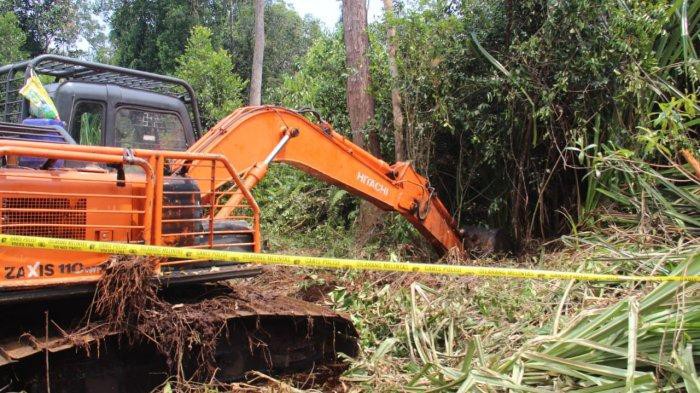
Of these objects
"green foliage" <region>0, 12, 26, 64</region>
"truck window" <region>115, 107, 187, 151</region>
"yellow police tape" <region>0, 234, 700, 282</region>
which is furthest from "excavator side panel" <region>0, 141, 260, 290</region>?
"green foliage" <region>0, 12, 26, 64</region>

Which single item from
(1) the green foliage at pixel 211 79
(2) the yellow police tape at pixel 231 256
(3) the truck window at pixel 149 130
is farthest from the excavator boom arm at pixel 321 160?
(1) the green foliage at pixel 211 79

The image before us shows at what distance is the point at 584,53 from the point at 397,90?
93.2 inches

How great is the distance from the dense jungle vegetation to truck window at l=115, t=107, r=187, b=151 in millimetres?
2185

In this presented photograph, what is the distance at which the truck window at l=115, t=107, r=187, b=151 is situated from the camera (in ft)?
16.7

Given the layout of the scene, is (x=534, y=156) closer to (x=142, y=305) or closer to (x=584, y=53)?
(x=584, y=53)

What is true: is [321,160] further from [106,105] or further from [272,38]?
[272,38]

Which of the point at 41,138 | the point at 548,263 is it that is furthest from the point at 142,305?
the point at 548,263

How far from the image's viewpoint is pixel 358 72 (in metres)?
8.91

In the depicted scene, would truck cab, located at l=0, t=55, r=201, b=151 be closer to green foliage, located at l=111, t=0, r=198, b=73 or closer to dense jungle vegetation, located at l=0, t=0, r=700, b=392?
dense jungle vegetation, located at l=0, t=0, r=700, b=392

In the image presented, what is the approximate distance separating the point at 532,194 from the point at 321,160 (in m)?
3.18

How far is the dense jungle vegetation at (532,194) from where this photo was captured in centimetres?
337

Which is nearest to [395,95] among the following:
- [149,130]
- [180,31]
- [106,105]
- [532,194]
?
[532,194]

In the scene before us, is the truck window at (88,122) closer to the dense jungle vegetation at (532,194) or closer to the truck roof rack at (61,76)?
the truck roof rack at (61,76)

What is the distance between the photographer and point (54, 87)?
4.91 m
